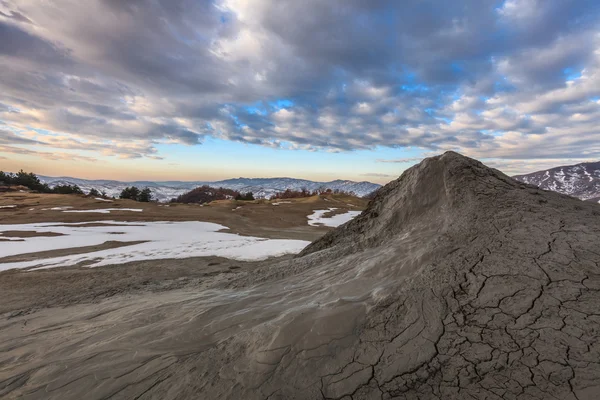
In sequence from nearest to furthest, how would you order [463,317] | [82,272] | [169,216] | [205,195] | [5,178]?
[463,317], [82,272], [169,216], [5,178], [205,195]

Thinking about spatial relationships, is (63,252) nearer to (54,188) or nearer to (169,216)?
(169,216)

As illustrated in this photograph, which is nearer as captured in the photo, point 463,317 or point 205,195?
point 463,317

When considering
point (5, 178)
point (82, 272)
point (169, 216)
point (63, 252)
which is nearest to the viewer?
point (82, 272)

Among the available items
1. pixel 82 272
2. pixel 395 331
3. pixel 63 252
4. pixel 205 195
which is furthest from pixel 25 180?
pixel 395 331

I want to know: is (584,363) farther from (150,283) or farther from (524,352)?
(150,283)

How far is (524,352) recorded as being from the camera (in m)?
2.02

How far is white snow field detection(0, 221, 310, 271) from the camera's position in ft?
35.5

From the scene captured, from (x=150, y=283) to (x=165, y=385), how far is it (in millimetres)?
5719

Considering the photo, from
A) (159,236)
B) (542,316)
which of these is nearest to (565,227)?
(542,316)

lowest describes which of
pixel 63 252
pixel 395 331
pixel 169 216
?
pixel 63 252

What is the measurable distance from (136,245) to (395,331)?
13.5 meters

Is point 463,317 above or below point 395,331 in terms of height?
above

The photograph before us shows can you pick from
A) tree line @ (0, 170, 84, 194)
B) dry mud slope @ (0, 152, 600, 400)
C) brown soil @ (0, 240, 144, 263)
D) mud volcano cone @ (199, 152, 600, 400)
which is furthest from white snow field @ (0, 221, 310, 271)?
tree line @ (0, 170, 84, 194)

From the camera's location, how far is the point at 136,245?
43.1 feet
